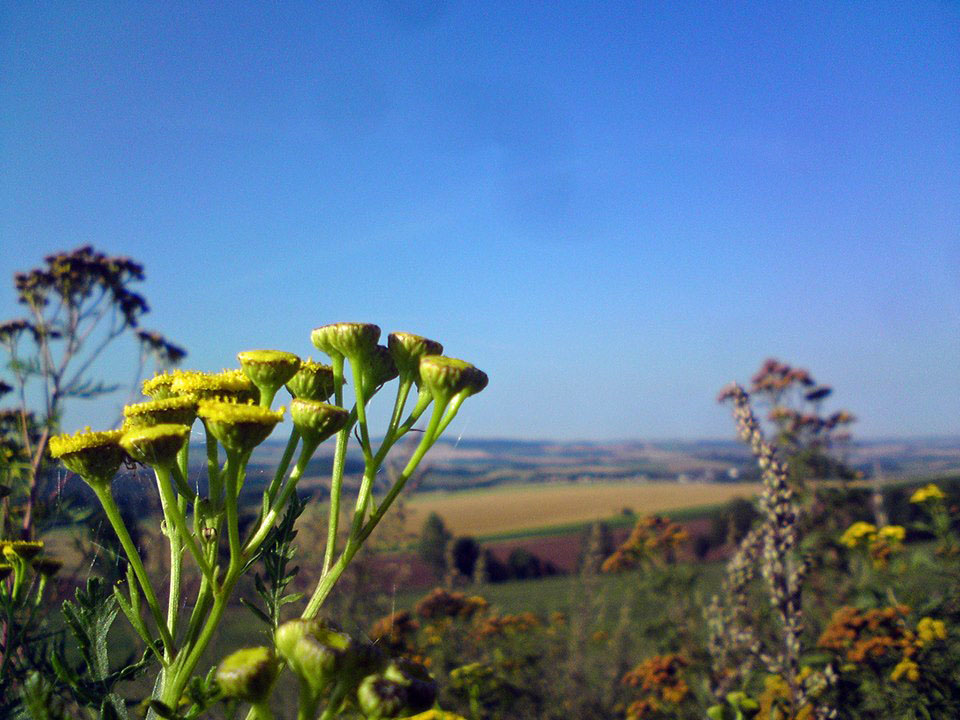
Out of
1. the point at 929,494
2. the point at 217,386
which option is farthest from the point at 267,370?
the point at 929,494

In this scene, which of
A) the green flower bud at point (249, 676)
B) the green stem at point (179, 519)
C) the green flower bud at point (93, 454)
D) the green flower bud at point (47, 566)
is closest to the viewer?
the green flower bud at point (249, 676)

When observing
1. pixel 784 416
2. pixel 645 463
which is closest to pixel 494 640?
pixel 784 416

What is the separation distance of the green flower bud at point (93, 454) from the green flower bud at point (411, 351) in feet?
1.84

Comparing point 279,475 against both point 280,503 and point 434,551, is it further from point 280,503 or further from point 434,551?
point 434,551

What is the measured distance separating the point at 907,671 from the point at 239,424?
4197 millimetres

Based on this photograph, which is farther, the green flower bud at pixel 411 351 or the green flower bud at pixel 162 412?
the green flower bud at pixel 411 351

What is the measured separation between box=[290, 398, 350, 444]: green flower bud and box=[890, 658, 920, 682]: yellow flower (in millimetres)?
3958

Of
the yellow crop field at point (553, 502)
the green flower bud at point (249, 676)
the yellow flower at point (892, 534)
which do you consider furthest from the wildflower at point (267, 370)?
the yellow crop field at point (553, 502)

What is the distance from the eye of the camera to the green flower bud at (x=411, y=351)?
4.82ft

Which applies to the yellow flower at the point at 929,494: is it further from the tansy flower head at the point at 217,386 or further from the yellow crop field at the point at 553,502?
the yellow crop field at the point at 553,502

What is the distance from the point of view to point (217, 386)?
1375 mm

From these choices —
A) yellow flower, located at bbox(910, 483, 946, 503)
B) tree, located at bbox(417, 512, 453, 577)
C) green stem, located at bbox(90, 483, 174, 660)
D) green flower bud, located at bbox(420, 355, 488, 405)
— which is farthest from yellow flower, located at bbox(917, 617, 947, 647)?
tree, located at bbox(417, 512, 453, 577)

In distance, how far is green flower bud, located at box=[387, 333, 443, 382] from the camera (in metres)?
1.47

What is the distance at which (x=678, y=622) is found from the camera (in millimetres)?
6867
